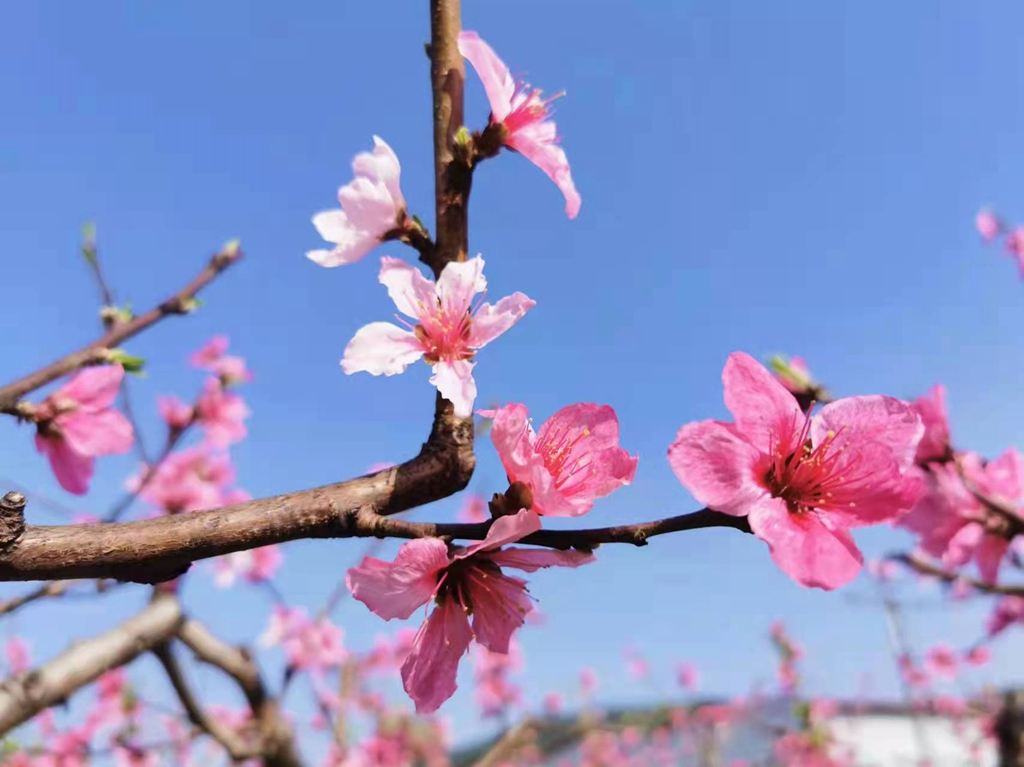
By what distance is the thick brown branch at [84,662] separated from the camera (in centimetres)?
223

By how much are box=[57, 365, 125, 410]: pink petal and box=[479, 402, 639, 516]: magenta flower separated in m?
1.23

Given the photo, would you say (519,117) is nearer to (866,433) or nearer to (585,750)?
(866,433)

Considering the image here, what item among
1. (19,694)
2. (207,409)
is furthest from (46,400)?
(207,409)

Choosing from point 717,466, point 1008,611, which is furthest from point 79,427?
point 1008,611

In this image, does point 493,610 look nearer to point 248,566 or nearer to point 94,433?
point 94,433

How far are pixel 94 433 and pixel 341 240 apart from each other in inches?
37.1

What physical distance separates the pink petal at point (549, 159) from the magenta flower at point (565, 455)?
1.23 ft

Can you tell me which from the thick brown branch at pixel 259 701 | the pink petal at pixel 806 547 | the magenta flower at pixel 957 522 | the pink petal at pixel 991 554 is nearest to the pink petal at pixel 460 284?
the pink petal at pixel 806 547

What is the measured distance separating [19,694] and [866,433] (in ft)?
8.36

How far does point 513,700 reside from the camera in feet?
32.0

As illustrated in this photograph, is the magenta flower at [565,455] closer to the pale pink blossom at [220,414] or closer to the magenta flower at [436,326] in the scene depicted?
the magenta flower at [436,326]

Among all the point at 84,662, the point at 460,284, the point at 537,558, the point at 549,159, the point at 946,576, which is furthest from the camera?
the point at 946,576

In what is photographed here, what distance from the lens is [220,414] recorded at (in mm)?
4031

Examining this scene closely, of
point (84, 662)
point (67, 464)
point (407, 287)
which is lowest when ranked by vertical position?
point (84, 662)
